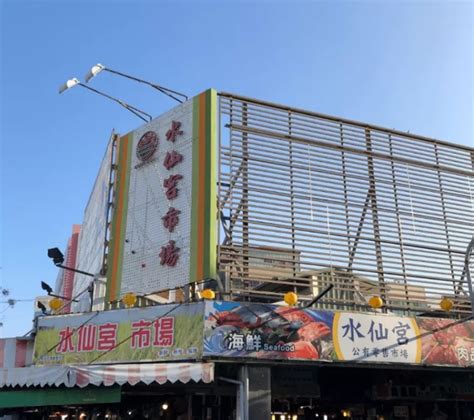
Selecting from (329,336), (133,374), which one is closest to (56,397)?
(133,374)

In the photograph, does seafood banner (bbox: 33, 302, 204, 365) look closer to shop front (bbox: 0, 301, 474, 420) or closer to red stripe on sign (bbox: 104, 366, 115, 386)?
shop front (bbox: 0, 301, 474, 420)

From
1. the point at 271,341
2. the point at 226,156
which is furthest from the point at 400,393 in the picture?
the point at 226,156

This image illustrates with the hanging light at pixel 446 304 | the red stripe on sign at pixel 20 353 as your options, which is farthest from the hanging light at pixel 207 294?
the hanging light at pixel 446 304

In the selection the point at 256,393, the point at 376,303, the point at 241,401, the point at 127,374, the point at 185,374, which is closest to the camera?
the point at 185,374

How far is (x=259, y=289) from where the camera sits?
42.8 ft

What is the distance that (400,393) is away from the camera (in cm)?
1426

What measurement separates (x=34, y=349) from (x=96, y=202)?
654 centimetres

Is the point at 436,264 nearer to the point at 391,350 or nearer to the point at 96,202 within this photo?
the point at 391,350

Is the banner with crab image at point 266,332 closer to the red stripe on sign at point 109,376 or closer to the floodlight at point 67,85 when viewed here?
the red stripe on sign at point 109,376

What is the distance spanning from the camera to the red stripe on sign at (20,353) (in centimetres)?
1330

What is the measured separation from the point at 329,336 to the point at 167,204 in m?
5.06

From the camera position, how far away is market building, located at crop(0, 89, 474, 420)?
10.8m

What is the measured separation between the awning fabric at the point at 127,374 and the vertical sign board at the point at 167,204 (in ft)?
6.94

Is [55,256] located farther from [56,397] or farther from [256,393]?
[256,393]
